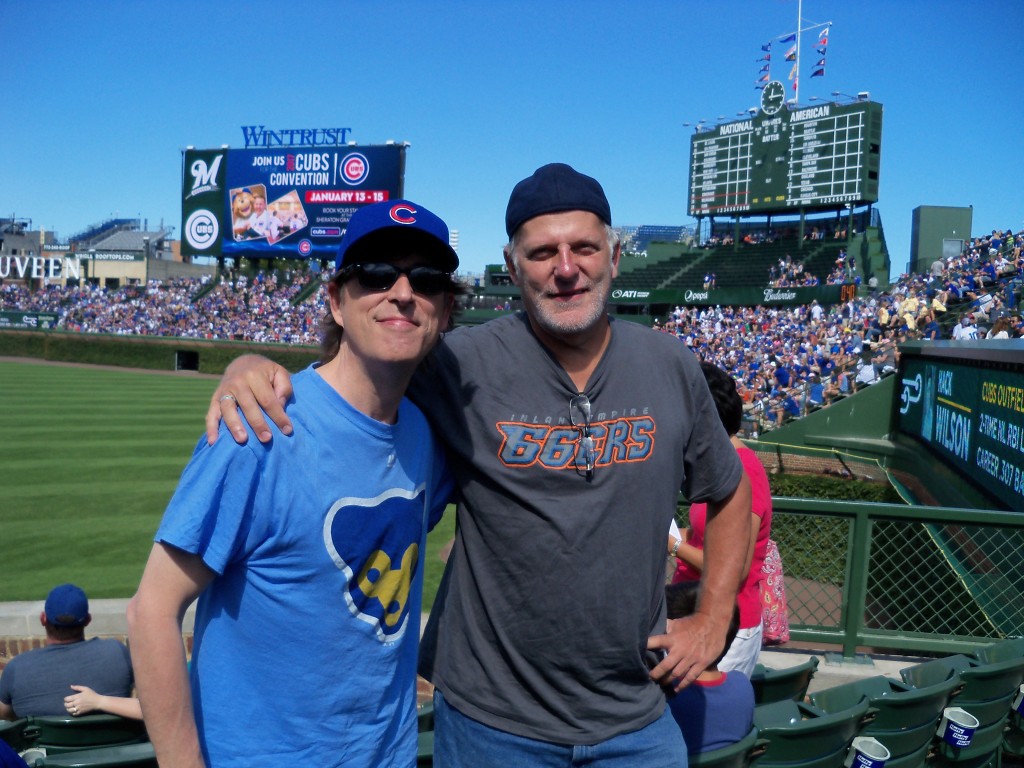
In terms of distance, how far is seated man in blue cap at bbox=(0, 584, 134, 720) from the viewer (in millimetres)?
3568

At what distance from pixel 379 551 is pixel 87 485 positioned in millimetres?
9545

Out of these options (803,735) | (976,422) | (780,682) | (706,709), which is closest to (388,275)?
(706,709)

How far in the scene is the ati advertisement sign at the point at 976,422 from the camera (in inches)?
280

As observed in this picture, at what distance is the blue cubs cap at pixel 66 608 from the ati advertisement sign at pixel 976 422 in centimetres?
663

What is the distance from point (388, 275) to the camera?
1.69 meters

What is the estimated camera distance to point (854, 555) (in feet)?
15.6

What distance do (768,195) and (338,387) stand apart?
37.6 meters

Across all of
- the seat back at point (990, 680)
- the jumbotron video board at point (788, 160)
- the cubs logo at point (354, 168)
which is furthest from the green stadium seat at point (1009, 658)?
the cubs logo at point (354, 168)

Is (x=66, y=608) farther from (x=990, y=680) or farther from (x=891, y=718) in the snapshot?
(x=990, y=680)

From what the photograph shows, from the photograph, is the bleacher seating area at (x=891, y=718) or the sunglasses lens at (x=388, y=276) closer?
the sunglasses lens at (x=388, y=276)

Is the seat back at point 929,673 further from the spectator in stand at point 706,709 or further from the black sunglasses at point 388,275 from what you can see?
the black sunglasses at point 388,275

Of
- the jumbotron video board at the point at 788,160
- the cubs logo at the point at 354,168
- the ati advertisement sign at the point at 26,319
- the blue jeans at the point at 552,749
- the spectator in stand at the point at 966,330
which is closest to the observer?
the blue jeans at the point at 552,749

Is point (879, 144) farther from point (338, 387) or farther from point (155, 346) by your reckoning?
point (338, 387)

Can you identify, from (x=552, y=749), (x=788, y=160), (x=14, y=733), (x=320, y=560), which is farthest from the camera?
(x=788, y=160)
